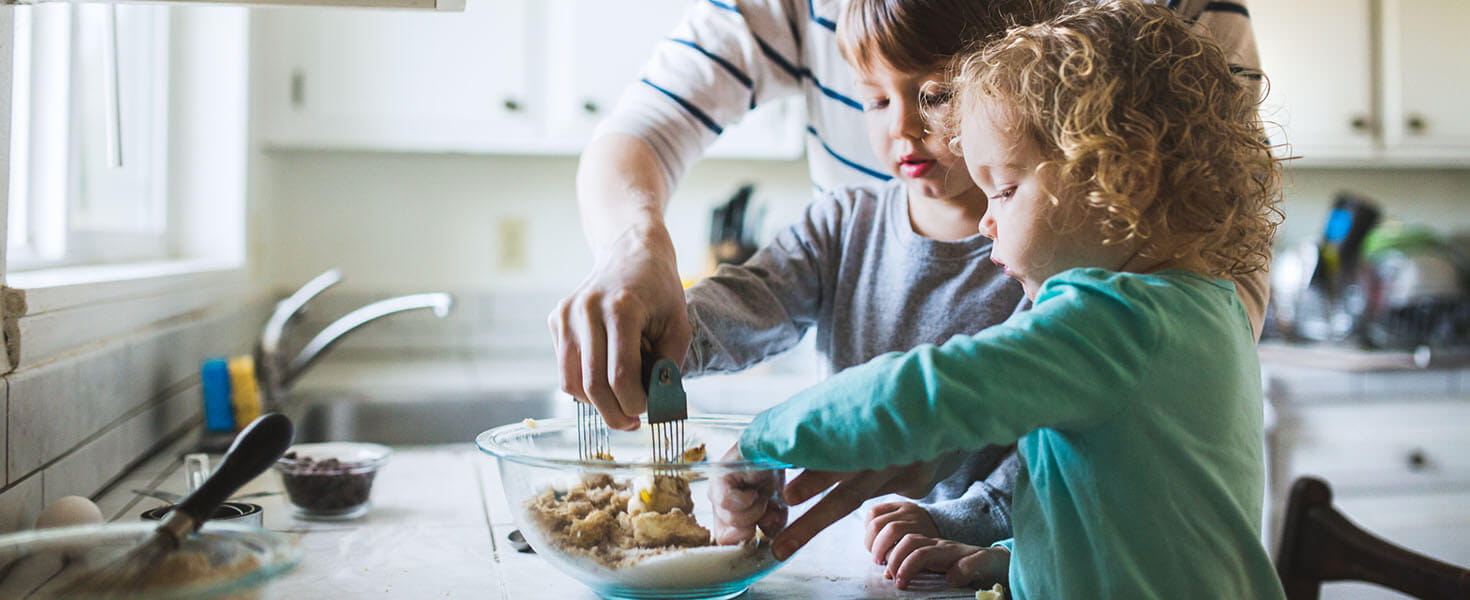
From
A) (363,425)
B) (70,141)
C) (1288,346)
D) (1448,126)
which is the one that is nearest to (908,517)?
(70,141)

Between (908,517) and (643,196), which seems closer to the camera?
(908,517)

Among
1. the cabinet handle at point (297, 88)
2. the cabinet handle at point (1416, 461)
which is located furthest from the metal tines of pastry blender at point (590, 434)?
the cabinet handle at point (1416, 461)

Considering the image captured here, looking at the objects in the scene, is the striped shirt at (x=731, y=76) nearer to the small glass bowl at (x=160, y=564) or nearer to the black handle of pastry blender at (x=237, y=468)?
the black handle of pastry blender at (x=237, y=468)

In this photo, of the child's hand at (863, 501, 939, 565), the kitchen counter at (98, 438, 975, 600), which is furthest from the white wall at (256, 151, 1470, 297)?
the child's hand at (863, 501, 939, 565)

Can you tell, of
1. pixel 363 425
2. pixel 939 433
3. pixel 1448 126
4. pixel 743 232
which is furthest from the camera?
pixel 1448 126

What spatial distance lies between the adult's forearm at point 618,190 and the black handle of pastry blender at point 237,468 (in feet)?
1.09

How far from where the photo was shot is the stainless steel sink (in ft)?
6.82

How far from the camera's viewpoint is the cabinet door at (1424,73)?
111 inches

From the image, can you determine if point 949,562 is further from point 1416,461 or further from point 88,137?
point 1416,461

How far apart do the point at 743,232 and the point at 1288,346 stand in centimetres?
138

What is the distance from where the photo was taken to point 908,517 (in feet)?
2.90

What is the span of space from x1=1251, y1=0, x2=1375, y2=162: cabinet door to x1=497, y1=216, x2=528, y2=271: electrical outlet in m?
1.93

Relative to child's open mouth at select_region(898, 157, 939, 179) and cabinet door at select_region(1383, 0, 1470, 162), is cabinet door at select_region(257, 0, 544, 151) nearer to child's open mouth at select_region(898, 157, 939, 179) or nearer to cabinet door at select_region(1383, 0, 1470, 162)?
child's open mouth at select_region(898, 157, 939, 179)

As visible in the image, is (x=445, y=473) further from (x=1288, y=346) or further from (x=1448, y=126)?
(x=1448, y=126)
